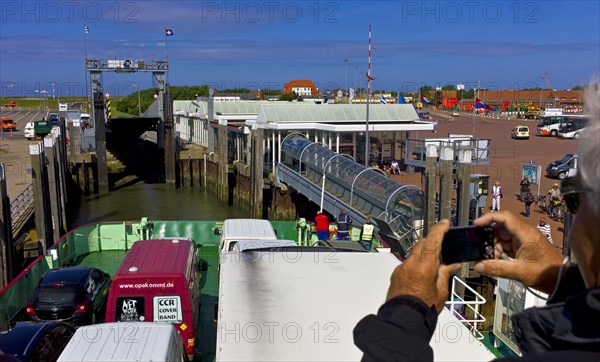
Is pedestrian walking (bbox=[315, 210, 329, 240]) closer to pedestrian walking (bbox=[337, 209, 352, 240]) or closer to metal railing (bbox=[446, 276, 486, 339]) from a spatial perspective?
pedestrian walking (bbox=[337, 209, 352, 240])

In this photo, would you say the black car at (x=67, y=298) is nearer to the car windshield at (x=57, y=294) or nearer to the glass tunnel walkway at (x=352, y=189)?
the car windshield at (x=57, y=294)

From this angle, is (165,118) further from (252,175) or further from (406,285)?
(406,285)

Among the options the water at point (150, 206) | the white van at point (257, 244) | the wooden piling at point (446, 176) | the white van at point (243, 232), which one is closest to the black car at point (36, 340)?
the white van at point (257, 244)

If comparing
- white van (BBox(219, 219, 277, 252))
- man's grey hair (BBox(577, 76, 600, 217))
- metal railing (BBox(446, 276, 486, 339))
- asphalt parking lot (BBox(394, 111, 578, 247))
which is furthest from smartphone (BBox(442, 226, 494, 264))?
asphalt parking lot (BBox(394, 111, 578, 247))

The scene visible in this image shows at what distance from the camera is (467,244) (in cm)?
183

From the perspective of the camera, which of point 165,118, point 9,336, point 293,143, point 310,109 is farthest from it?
point 165,118

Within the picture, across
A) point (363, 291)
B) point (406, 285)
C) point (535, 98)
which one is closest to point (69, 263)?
point (363, 291)

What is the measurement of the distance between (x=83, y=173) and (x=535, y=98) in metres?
81.8

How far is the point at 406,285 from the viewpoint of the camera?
164cm

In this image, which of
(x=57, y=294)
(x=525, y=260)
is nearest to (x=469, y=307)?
(x=57, y=294)

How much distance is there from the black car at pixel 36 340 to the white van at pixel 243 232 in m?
3.79

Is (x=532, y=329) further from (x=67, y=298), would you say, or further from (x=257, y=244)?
(x=67, y=298)

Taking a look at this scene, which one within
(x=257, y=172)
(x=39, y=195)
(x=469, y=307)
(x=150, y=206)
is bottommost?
(x=150, y=206)

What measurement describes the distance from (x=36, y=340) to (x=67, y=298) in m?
2.02
